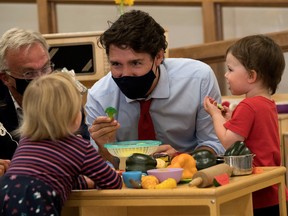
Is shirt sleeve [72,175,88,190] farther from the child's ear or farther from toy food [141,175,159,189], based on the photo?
the child's ear

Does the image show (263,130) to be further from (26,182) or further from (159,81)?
(26,182)

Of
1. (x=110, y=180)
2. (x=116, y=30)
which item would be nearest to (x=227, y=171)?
(x=110, y=180)

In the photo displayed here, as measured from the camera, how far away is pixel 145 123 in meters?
3.92

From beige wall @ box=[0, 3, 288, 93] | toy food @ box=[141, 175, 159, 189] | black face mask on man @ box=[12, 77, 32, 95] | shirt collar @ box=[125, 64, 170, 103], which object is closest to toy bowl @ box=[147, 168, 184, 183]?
toy food @ box=[141, 175, 159, 189]

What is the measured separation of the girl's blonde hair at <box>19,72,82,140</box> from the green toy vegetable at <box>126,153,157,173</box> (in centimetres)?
36

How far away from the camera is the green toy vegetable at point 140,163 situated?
311 cm

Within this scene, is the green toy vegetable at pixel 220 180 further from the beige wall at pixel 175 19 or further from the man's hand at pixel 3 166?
the beige wall at pixel 175 19

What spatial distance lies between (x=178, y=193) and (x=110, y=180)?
0.28m

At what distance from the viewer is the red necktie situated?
391 cm

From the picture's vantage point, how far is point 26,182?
2.76 m

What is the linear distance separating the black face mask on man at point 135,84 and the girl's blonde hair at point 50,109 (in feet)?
2.53

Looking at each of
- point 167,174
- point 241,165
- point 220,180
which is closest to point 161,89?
point 241,165

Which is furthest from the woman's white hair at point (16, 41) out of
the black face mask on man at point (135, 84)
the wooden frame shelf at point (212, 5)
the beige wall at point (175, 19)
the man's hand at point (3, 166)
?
the wooden frame shelf at point (212, 5)

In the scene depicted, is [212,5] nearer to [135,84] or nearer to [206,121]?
[206,121]
